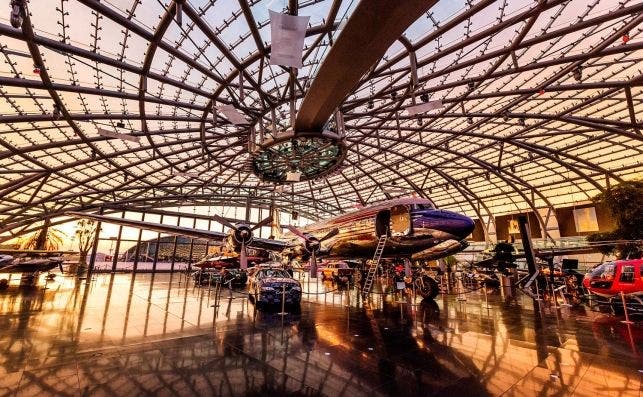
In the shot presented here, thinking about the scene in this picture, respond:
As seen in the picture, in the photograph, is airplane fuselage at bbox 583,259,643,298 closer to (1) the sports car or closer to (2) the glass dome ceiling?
(2) the glass dome ceiling

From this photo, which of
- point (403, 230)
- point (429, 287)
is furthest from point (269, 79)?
point (429, 287)

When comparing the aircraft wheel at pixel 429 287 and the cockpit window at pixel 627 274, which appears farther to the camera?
the aircraft wheel at pixel 429 287

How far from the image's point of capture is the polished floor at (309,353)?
18.0 feet

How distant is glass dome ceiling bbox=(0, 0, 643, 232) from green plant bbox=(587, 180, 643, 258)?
15.8ft

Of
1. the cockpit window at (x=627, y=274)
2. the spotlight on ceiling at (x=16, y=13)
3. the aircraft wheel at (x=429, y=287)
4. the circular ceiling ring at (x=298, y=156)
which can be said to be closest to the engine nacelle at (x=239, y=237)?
the circular ceiling ring at (x=298, y=156)

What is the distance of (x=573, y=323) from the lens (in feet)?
39.3

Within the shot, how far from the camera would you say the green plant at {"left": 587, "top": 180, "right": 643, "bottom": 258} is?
874 inches

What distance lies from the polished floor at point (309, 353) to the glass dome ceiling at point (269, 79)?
11.8 meters

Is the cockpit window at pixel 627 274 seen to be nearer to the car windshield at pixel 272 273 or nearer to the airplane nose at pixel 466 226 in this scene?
the airplane nose at pixel 466 226

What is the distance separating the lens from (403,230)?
51.0 ft

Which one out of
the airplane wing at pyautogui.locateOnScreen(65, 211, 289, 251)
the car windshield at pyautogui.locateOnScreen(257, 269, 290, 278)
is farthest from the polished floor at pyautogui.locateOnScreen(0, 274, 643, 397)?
the airplane wing at pyautogui.locateOnScreen(65, 211, 289, 251)

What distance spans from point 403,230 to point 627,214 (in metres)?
21.9

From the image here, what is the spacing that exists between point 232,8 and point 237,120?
5719 millimetres

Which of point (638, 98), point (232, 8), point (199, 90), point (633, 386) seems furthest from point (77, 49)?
point (638, 98)
